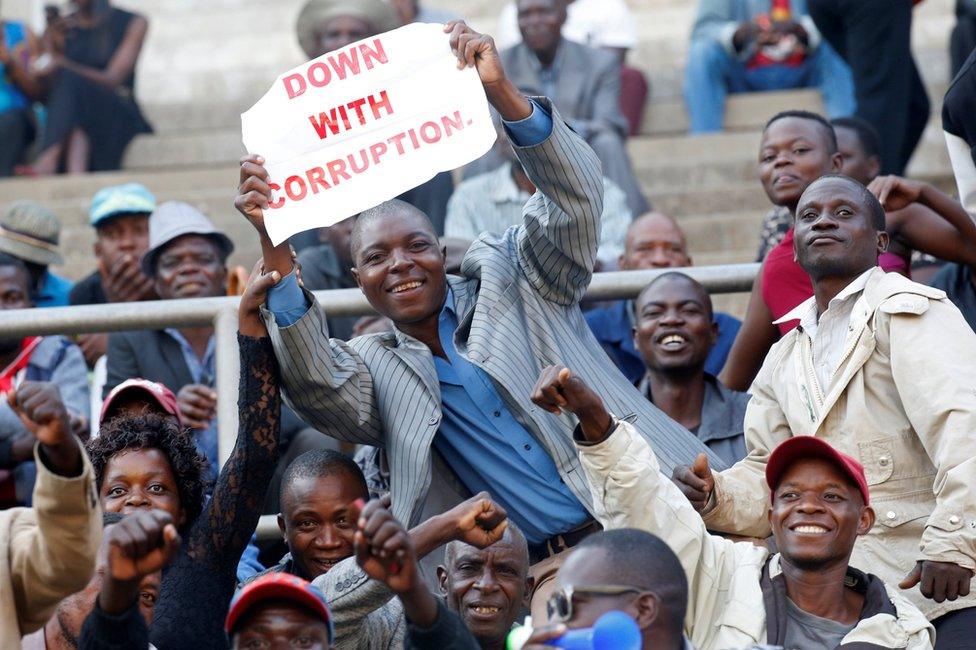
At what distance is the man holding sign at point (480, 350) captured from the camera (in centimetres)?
608

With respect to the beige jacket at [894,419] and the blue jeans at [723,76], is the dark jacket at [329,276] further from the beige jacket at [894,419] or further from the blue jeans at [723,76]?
the blue jeans at [723,76]

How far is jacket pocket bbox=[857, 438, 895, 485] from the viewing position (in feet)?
19.1

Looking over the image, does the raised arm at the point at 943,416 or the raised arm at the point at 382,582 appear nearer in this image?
the raised arm at the point at 382,582

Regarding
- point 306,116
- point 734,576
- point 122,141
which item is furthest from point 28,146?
point 734,576

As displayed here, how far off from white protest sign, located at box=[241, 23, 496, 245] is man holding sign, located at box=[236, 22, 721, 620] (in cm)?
7

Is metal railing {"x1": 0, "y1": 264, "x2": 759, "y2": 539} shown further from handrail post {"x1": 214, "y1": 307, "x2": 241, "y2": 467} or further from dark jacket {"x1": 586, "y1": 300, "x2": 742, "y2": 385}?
dark jacket {"x1": 586, "y1": 300, "x2": 742, "y2": 385}

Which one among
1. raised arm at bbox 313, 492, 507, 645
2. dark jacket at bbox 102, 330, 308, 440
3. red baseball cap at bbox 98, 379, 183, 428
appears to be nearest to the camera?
raised arm at bbox 313, 492, 507, 645

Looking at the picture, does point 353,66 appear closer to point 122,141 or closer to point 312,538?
point 312,538

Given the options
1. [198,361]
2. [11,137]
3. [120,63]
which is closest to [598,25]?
[120,63]

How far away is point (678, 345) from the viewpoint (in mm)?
7305

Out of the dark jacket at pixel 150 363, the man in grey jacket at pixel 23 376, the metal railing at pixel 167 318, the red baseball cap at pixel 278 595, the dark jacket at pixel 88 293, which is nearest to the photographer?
the red baseball cap at pixel 278 595

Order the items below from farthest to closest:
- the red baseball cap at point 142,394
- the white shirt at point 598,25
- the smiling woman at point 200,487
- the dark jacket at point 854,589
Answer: the white shirt at point 598,25 → the red baseball cap at point 142,394 → the smiling woman at point 200,487 → the dark jacket at point 854,589

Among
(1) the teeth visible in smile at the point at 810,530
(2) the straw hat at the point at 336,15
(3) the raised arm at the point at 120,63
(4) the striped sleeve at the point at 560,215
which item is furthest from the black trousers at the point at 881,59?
(3) the raised arm at the point at 120,63

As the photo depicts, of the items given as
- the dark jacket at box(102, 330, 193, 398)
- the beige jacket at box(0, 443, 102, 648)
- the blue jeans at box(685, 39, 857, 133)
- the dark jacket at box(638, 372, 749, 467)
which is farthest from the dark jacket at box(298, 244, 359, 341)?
the blue jeans at box(685, 39, 857, 133)
